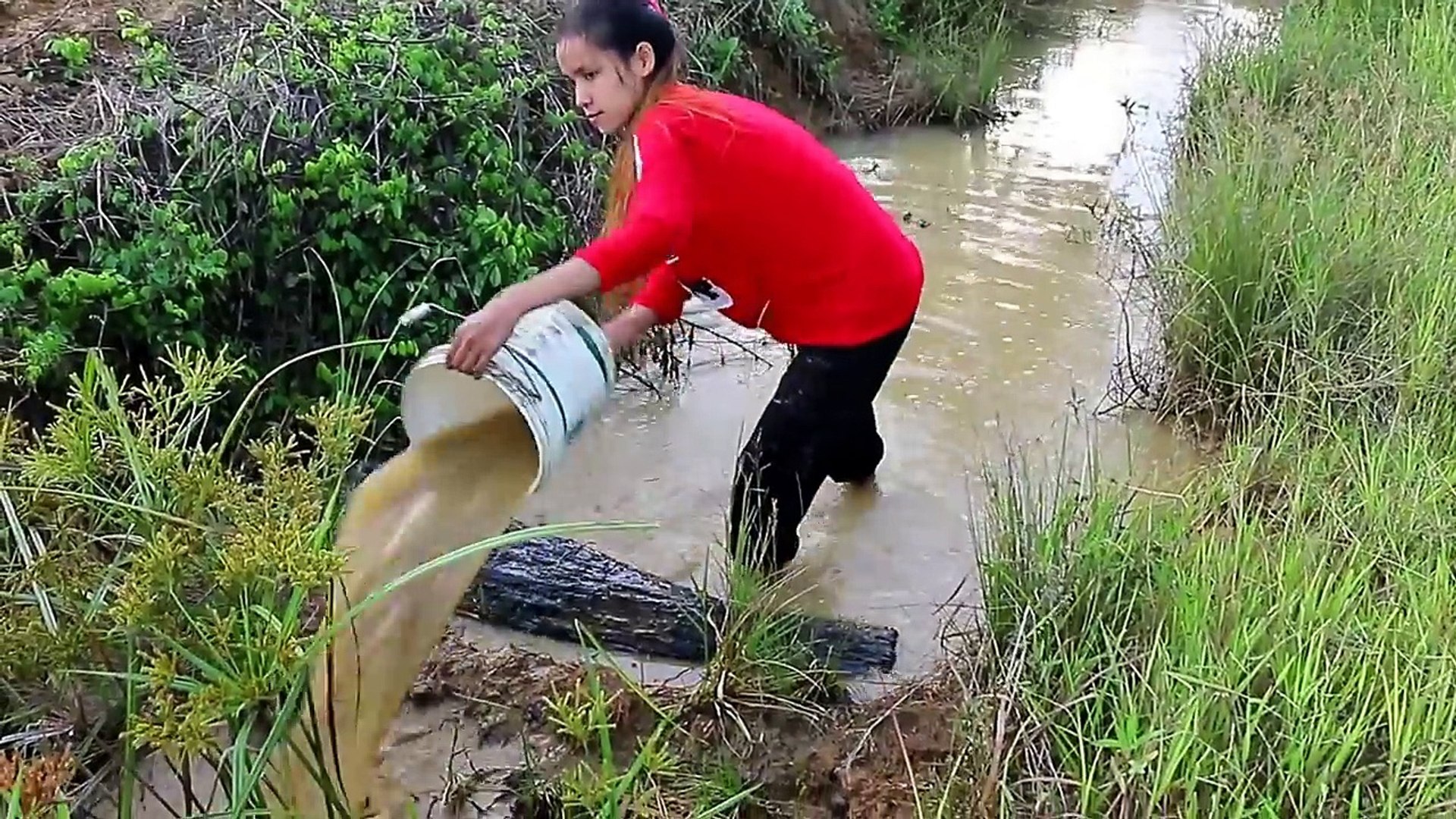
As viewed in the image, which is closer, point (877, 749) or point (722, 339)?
point (877, 749)

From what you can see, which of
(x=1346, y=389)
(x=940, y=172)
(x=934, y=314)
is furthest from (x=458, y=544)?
(x=940, y=172)

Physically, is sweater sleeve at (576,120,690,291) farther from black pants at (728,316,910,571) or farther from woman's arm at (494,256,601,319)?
black pants at (728,316,910,571)

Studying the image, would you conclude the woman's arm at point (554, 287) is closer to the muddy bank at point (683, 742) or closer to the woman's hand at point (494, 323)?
the woman's hand at point (494, 323)

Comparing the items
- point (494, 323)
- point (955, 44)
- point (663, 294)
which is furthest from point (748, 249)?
point (955, 44)

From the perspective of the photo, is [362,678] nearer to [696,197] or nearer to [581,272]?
[581,272]

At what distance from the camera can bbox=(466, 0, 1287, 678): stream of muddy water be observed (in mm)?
3035

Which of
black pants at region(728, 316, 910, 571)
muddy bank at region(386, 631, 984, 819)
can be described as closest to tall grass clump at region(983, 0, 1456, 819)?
muddy bank at region(386, 631, 984, 819)

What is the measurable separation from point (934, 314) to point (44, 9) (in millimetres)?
2750

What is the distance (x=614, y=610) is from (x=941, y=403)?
4.47 feet

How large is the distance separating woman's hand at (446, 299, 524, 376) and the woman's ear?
575 mm

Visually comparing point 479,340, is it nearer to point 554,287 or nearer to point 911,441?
point 554,287

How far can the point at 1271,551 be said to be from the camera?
226cm

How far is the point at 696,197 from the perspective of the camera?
93.7 inches

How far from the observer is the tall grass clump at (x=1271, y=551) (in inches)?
72.3
